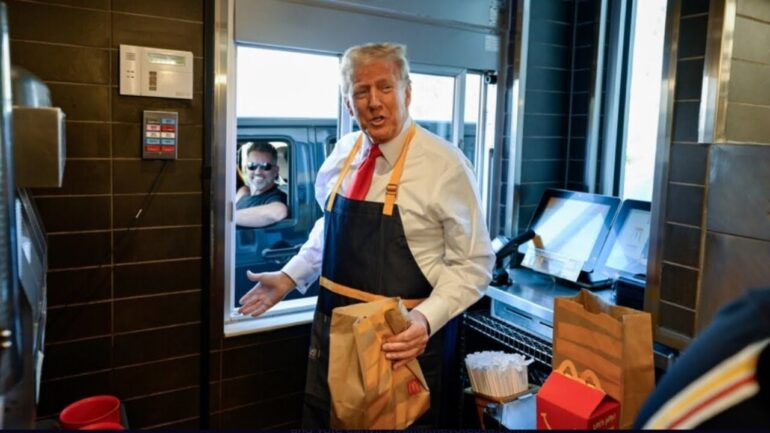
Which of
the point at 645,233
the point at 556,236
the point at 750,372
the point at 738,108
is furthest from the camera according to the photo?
the point at 556,236

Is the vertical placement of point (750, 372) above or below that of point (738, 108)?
below

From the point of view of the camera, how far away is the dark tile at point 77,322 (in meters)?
1.94

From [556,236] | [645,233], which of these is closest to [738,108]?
[645,233]

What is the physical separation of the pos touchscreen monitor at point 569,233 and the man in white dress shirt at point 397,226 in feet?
2.69

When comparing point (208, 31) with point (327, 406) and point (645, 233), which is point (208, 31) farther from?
point (645, 233)

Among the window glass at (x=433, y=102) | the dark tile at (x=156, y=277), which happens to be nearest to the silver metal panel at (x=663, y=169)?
the window glass at (x=433, y=102)

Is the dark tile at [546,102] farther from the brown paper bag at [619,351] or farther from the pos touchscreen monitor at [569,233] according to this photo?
the brown paper bag at [619,351]

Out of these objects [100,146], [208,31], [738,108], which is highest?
[208,31]

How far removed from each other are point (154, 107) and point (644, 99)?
7.01ft

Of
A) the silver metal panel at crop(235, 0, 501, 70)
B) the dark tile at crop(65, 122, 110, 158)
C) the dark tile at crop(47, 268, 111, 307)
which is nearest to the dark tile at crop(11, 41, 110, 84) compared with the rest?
the dark tile at crop(65, 122, 110, 158)

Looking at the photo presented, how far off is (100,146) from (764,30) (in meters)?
2.12

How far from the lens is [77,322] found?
1972mm

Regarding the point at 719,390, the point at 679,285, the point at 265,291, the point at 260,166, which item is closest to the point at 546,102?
the point at 679,285

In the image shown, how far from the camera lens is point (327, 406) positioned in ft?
6.04
